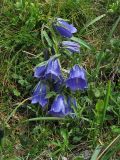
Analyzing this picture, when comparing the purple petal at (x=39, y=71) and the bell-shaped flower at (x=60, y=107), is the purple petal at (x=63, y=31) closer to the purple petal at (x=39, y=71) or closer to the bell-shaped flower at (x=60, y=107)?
the purple petal at (x=39, y=71)

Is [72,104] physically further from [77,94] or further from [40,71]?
[40,71]

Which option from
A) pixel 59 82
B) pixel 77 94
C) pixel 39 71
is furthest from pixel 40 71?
pixel 77 94

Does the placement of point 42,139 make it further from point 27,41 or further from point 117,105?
point 27,41

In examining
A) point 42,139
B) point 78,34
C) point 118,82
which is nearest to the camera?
point 42,139

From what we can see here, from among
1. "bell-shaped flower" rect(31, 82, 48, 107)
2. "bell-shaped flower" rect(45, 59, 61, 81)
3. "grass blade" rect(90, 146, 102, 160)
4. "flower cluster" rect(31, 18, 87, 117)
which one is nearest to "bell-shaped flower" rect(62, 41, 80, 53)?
"flower cluster" rect(31, 18, 87, 117)

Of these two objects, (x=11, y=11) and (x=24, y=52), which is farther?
(x=11, y=11)

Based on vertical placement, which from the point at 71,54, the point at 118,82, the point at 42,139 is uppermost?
the point at 71,54

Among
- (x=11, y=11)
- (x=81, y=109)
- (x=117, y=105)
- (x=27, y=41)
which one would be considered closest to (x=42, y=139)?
(x=81, y=109)
